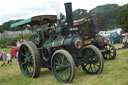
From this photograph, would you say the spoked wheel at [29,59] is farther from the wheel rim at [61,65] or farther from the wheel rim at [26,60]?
the wheel rim at [61,65]

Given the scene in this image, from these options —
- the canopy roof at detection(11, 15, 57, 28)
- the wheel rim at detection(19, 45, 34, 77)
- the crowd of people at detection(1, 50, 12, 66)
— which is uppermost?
the canopy roof at detection(11, 15, 57, 28)

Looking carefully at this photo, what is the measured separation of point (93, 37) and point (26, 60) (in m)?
4.31

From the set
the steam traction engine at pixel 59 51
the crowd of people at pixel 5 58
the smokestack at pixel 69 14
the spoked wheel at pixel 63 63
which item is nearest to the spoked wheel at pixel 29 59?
the steam traction engine at pixel 59 51

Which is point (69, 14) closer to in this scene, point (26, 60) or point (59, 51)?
point (59, 51)

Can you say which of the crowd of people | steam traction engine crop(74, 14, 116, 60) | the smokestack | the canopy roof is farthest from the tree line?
the smokestack

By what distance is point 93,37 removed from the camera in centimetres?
944

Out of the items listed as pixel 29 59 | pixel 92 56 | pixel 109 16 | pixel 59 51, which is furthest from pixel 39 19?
pixel 109 16

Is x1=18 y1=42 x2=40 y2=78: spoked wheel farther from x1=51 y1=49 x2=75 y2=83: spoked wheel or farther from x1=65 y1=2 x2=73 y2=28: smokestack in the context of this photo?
x1=65 y1=2 x2=73 y2=28: smokestack

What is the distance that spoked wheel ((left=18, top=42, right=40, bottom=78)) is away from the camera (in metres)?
5.64

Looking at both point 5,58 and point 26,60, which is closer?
point 26,60

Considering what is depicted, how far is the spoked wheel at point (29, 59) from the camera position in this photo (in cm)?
564

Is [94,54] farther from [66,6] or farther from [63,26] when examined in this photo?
[66,6]

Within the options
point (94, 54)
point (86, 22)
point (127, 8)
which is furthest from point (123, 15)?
point (94, 54)

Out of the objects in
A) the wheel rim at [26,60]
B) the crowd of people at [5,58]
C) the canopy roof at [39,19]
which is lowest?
the crowd of people at [5,58]
